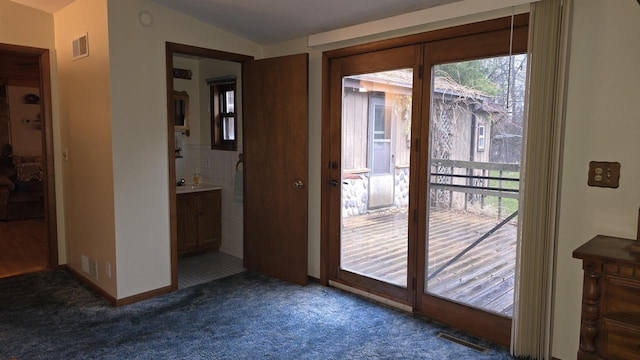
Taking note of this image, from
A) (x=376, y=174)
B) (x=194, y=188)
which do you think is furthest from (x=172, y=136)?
(x=376, y=174)

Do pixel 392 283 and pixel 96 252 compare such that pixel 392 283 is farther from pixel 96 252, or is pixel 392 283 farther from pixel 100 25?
pixel 100 25

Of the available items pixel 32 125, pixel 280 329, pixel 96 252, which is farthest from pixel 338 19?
pixel 32 125

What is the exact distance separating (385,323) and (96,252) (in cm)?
253

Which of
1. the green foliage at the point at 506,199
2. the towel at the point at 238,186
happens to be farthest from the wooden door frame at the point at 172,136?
the green foliage at the point at 506,199

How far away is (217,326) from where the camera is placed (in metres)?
3.06

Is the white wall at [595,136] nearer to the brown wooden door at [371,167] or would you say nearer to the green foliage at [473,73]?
the green foliage at [473,73]

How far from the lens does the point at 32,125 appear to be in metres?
8.56

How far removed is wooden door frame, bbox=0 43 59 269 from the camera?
4040 mm

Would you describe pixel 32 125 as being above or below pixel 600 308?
above

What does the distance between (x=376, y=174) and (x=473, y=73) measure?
43.9 inches

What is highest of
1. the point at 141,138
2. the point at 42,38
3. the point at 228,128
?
the point at 42,38

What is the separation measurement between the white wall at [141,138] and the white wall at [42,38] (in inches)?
52.2

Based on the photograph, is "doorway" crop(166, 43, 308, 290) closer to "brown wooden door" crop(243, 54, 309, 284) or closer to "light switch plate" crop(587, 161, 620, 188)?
"brown wooden door" crop(243, 54, 309, 284)

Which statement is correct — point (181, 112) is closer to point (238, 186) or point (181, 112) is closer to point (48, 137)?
point (238, 186)
